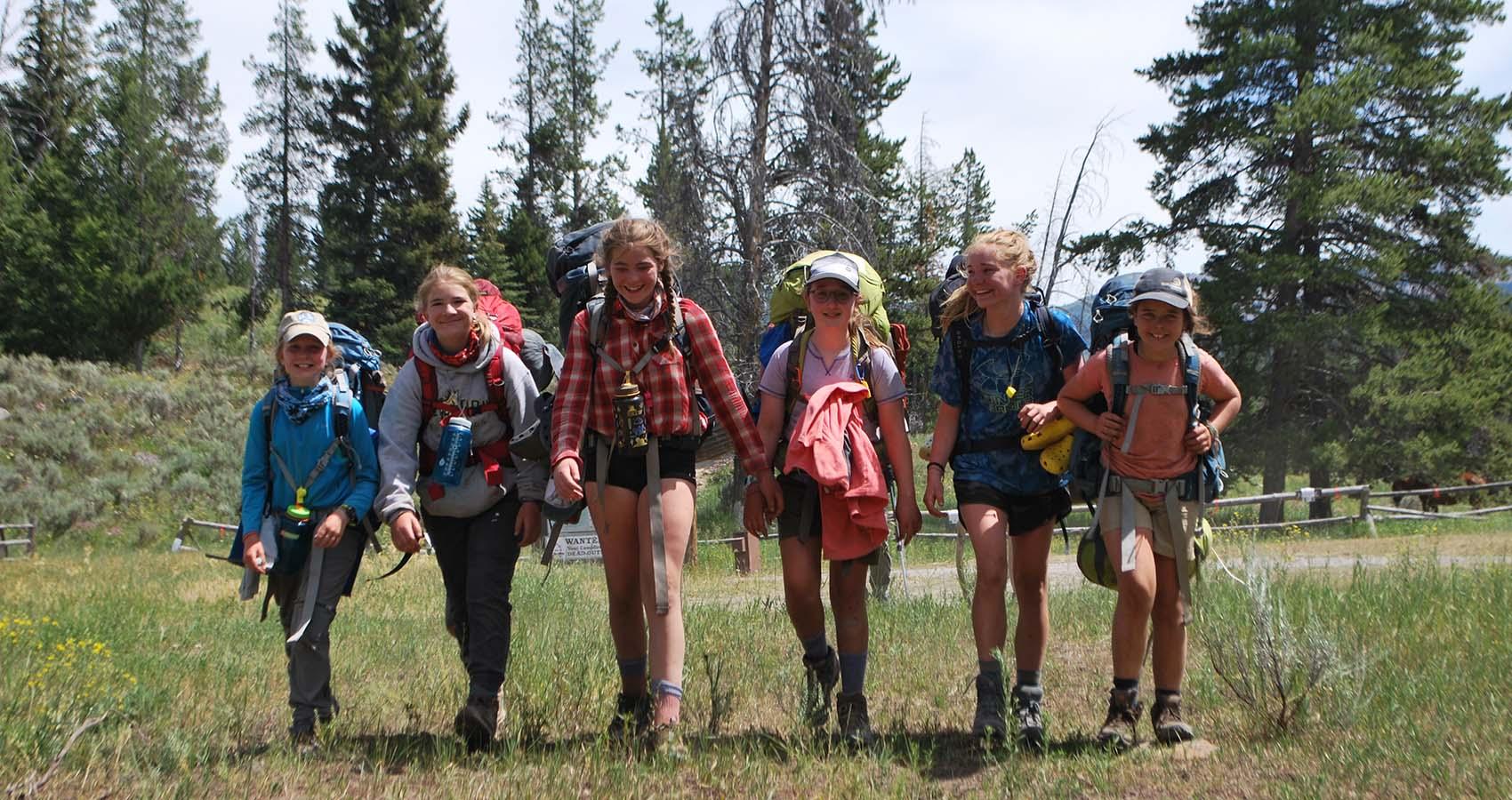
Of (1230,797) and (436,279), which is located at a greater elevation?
(436,279)

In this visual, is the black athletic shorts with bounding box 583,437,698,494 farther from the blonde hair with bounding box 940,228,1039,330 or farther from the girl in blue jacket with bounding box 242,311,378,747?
the blonde hair with bounding box 940,228,1039,330

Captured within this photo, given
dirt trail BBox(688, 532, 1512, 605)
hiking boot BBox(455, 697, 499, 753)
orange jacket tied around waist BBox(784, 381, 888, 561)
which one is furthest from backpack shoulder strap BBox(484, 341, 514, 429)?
dirt trail BBox(688, 532, 1512, 605)

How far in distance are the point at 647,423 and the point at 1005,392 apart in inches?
51.8

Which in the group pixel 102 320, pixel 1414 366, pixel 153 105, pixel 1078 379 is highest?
pixel 153 105

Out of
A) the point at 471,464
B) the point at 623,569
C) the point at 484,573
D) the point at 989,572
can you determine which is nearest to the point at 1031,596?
the point at 989,572

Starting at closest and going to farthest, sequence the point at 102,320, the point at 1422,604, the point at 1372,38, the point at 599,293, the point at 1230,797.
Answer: the point at 1230,797
the point at 599,293
the point at 1422,604
the point at 1372,38
the point at 102,320

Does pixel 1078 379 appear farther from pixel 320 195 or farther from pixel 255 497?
pixel 320 195

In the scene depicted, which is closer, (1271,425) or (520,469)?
(520,469)

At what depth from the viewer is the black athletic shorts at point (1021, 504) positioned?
165 inches

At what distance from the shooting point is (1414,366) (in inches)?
853

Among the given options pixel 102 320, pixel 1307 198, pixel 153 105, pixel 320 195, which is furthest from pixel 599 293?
pixel 153 105

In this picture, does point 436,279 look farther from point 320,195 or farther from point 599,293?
point 320,195

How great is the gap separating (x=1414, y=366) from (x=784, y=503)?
21186 millimetres

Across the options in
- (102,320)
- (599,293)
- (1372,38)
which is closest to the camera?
(599,293)
